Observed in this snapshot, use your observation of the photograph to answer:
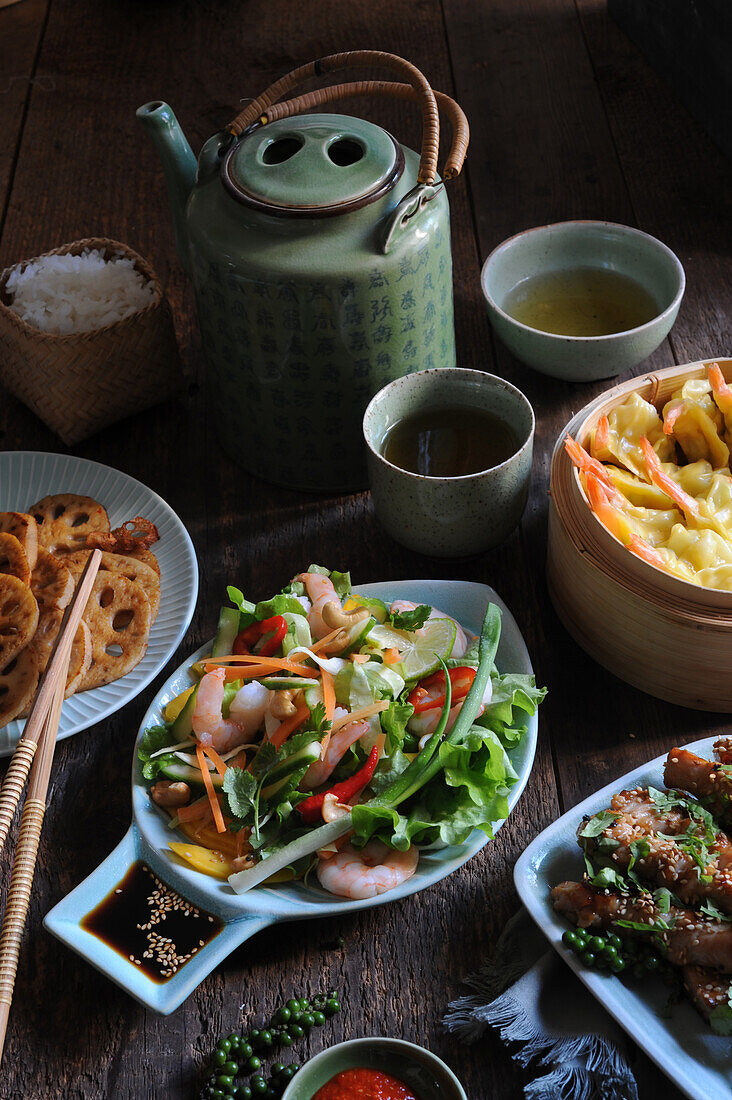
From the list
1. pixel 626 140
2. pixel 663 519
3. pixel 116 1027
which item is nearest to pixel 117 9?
pixel 626 140

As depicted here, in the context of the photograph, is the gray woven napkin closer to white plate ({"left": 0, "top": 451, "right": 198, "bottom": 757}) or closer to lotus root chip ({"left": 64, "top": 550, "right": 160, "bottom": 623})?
white plate ({"left": 0, "top": 451, "right": 198, "bottom": 757})

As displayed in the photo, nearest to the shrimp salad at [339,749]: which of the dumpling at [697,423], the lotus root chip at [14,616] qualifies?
the lotus root chip at [14,616]

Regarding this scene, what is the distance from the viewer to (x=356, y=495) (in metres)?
1.93

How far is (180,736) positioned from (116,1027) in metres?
0.37

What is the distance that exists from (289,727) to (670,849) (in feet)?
1.68

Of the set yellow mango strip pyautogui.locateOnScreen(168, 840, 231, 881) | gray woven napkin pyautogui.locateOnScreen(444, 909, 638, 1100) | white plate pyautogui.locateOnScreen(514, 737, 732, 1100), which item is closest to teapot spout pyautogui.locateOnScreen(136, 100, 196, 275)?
yellow mango strip pyautogui.locateOnScreen(168, 840, 231, 881)

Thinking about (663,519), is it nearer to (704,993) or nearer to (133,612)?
(704,993)

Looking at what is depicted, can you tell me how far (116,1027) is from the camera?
1.26 metres

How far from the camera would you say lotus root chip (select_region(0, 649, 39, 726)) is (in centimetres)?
148

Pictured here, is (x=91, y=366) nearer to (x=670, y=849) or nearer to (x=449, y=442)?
(x=449, y=442)

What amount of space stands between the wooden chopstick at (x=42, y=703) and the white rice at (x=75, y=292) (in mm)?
553

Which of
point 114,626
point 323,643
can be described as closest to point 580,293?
point 323,643

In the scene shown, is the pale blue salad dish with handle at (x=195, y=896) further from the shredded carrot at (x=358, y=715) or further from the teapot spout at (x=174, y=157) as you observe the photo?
the teapot spout at (x=174, y=157)

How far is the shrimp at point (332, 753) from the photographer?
1349 millimetres
